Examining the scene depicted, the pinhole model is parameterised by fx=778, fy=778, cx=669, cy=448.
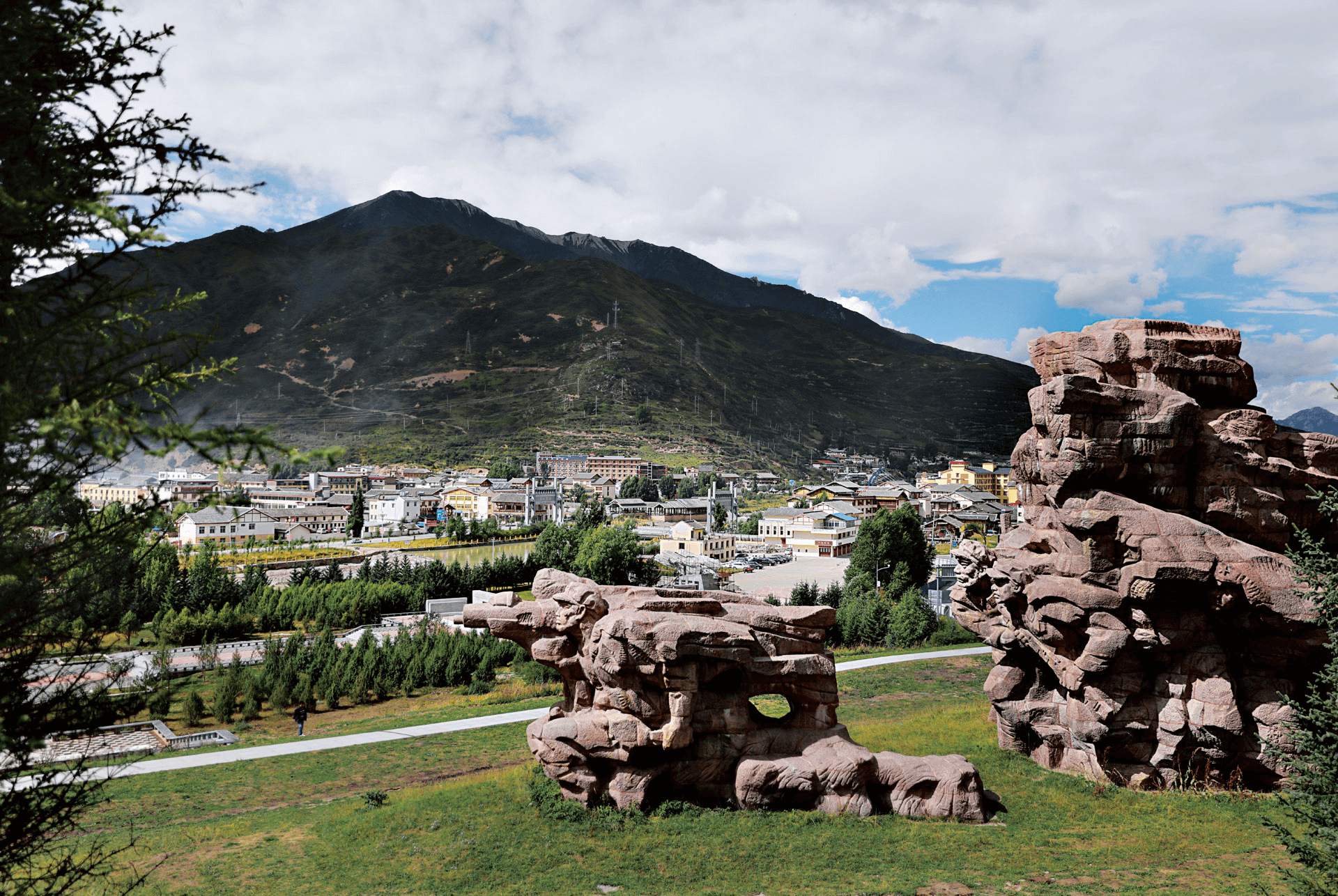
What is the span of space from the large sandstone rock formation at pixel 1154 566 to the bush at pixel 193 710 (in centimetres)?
2938

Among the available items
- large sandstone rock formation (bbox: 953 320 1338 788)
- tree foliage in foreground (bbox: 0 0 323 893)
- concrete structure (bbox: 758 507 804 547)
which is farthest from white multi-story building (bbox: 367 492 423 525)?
tree foliage in foreground (bbox: 0 0 323 893)

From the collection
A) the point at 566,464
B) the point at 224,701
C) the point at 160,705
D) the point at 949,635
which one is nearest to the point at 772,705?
the point at 949,635

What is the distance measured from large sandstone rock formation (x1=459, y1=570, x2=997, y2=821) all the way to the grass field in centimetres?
65

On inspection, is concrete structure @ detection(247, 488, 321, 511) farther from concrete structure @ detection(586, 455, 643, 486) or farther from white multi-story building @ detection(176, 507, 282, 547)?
concrete structure @ detection(586, 455, 643, 486)

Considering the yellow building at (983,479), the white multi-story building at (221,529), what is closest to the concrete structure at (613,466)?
the yellow building at (983,479)

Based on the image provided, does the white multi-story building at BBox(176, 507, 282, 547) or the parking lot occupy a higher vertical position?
the white multi-story building at BBox(176, 507, 282, 547)

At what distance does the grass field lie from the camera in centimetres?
1399

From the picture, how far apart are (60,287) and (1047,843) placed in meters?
18.3

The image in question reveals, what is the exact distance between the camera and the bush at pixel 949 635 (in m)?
43.4

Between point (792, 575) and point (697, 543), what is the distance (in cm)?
1397

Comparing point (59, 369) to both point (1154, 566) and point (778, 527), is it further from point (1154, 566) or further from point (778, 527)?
point (778, 527)

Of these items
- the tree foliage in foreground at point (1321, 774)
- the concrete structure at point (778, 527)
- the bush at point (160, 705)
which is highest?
the tree foliage in foreground at point (1321, 774)

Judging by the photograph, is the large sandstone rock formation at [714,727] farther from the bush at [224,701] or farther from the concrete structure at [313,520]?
the concrete structure at [313,520]

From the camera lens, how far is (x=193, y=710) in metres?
30.8
